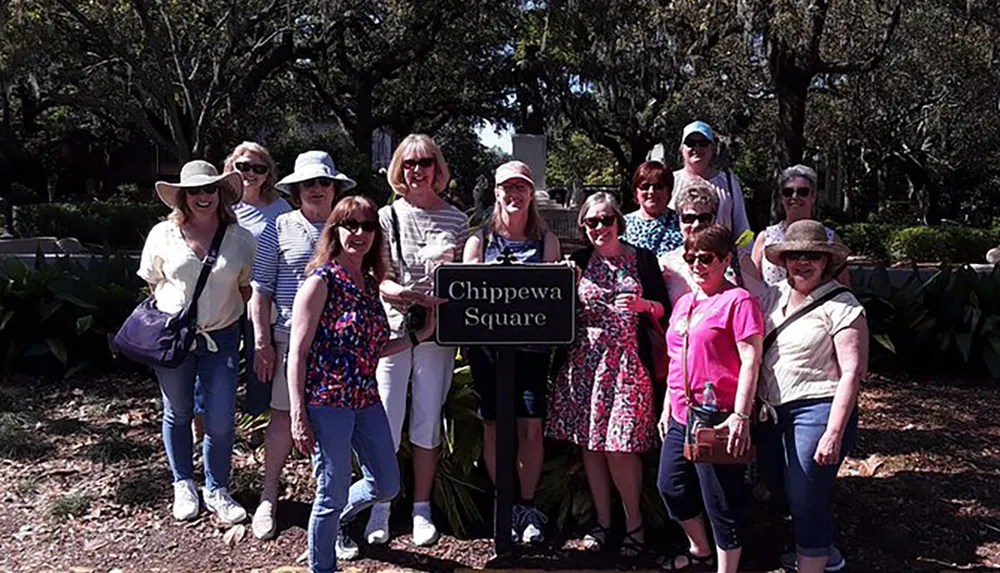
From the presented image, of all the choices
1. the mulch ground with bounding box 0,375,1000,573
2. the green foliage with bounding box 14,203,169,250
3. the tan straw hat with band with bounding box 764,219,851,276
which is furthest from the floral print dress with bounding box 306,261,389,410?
the green foliage with bounding box 14,203,169,250

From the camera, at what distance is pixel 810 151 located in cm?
3169

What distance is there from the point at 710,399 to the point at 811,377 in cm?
37

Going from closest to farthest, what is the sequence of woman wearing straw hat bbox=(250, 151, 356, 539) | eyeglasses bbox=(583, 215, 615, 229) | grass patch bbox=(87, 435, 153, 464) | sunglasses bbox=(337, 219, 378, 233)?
sunglasses bbox=(337, 219, 378, 233)
eyeglasses bbox=(583, 215, 615, 229)
woman wearing straw hat bbox=(250, 151, 356, 539)
grass patch bbox=(87, 435, 153, 464)

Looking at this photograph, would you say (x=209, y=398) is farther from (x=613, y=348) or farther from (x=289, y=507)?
(x=613, y=348)

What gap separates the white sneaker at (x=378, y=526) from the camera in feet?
13.3

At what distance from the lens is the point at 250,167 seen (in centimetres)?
438

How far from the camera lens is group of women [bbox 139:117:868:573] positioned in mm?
3291

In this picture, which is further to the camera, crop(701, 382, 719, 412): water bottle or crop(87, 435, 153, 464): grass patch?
crop(87, 435, 153, 464): grass patch

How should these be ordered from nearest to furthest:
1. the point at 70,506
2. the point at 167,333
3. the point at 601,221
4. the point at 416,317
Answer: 1. the point at 601,221
2. the point at 416,317
3. the point at 167,333
4. the point at 70,506

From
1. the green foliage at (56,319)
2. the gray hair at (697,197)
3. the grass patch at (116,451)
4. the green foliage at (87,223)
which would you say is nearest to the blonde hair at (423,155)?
the gray hair at (697,197)

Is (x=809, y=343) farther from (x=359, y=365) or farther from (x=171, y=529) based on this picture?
(x=171, y=529)

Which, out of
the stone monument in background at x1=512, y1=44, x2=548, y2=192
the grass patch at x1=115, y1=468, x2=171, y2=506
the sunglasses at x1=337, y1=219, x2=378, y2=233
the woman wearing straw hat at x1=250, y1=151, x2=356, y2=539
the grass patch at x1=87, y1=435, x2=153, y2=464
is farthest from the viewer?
the stone monument in background at x1=512, y1=44, x2=548, y2=192

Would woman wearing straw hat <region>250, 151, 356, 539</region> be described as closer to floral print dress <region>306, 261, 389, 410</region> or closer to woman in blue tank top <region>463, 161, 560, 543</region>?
floral print dress <region>306, 261, 389, 410</region>

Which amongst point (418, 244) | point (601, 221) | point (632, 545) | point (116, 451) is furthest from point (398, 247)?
point (116, 451)
